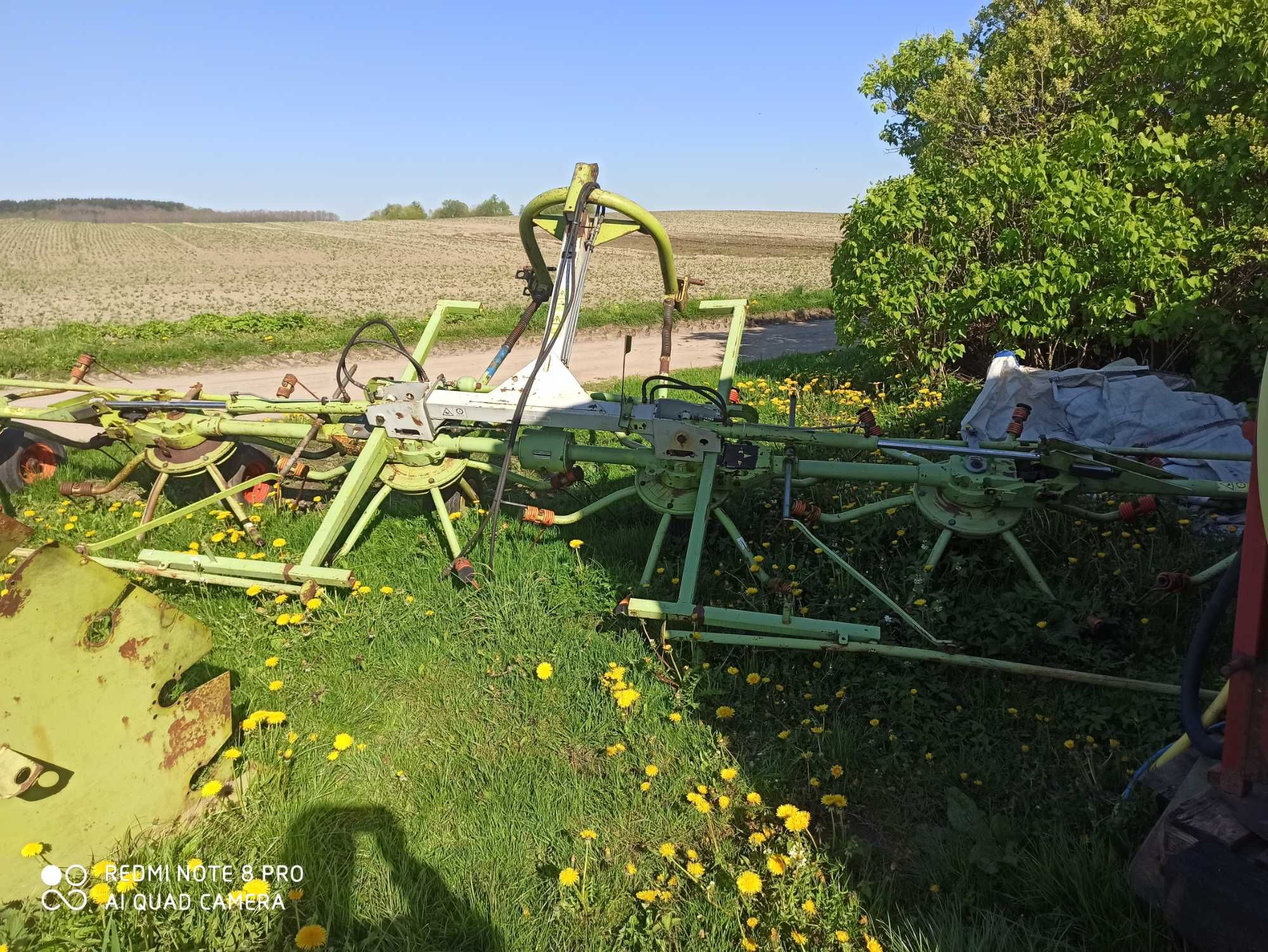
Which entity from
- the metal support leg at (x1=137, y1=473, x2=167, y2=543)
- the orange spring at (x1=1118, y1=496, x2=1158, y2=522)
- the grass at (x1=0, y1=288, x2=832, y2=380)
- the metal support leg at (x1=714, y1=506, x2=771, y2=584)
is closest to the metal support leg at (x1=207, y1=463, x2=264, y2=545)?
the metal support leg at (x1=137, y1=473, x2=167, y2=543)

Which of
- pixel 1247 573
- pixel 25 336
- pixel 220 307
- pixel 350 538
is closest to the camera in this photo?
pixel 1247 573

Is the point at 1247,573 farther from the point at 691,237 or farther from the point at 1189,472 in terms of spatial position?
the point at 691,237

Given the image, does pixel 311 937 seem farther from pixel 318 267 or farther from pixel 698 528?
pixel 318 267

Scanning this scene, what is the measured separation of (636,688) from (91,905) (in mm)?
2055

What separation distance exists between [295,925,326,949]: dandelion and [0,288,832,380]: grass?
7.90 meters

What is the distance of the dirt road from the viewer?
10.0 metres

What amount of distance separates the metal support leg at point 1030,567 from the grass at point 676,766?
6 cm

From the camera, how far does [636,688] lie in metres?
3.33

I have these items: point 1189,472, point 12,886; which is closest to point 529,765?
point 12,886

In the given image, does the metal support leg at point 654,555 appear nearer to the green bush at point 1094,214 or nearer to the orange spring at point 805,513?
the orange spring at point 805,513

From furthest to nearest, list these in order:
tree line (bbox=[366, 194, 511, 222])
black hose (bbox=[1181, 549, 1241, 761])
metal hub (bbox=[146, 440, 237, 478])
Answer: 1. tree line (bbox=[366, 194, 511, 222])
2. metal hub (bbox=[146, 440, 237, 478])
3. black hose (bbox=[1181, 549, 1241, 761])

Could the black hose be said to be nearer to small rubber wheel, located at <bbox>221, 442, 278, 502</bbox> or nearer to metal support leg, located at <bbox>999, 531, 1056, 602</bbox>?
metal support leg, located at <bbox>999, 531, 1056, 602</bbox>

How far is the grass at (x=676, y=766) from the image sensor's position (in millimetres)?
2268

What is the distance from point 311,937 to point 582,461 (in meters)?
2.81
